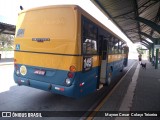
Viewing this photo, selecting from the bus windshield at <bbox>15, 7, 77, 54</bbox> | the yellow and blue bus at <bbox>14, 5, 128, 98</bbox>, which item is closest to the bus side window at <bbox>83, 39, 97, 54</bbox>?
the yellow and blue bus at <bbox>14, 5, 128, 98</bbox>

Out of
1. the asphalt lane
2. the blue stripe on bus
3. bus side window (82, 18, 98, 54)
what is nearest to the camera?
the blue stripe on bus

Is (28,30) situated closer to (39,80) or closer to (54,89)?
(39,80)

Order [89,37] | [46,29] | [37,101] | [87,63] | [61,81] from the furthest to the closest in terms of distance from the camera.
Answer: [37,101]
[89,37]
[87,63]
[46,29]
[61,81]

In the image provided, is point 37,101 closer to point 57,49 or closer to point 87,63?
point 57,49

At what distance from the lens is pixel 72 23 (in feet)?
17.4

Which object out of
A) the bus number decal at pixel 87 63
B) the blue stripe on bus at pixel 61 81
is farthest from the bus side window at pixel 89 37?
the blue stripe on bus at pixel 61 81

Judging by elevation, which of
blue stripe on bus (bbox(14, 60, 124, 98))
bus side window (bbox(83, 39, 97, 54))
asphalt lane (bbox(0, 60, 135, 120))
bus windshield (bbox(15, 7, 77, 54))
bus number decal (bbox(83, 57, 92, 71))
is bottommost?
asphalt lane (bbox(0, 60, 135, 120))

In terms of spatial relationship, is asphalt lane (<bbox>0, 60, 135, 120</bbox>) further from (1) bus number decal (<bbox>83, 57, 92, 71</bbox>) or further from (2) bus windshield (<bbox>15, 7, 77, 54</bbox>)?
(2) bus windshield (<bbox>15, 7, 77, 54</bbox>)

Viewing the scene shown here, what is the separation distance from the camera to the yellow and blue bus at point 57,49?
5.28 m

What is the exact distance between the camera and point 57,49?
5.49m

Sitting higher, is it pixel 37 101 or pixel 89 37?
pixel 89 37

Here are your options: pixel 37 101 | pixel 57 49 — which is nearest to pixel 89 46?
pixel 57 49

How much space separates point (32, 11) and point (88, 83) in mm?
3157

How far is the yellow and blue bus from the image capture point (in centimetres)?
528
